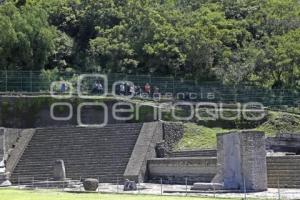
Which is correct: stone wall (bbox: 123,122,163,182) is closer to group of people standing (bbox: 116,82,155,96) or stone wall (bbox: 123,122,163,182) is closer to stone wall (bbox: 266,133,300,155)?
stone wall (bbox: 266,133,300,155)

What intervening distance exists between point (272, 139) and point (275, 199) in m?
14.0

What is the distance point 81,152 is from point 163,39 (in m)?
18.8

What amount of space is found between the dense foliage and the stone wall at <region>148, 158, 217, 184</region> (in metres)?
17.9

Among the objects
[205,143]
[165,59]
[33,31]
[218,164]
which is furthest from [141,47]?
[218,164]

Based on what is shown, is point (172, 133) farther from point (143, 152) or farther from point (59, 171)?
point (59, 171)

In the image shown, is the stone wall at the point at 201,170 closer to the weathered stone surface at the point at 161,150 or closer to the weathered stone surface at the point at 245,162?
the weathered stone surface at the point at 161,150

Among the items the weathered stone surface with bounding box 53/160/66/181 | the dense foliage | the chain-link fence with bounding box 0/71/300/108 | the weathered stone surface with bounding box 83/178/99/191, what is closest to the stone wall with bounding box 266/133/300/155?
the chain-link fence with bounding box 0/71/300/108

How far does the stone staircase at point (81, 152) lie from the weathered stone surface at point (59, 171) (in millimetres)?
1727

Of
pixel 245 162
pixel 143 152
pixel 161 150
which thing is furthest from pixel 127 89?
pixel 245 162

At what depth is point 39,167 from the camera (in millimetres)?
36406

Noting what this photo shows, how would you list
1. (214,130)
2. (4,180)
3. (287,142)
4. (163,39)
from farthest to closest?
(163,39)
(214,130)
(287,142)
(4,180)

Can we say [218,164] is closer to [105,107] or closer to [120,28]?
[105,107]

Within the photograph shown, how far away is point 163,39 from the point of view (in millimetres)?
53875

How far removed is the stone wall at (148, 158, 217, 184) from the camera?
32.2m
